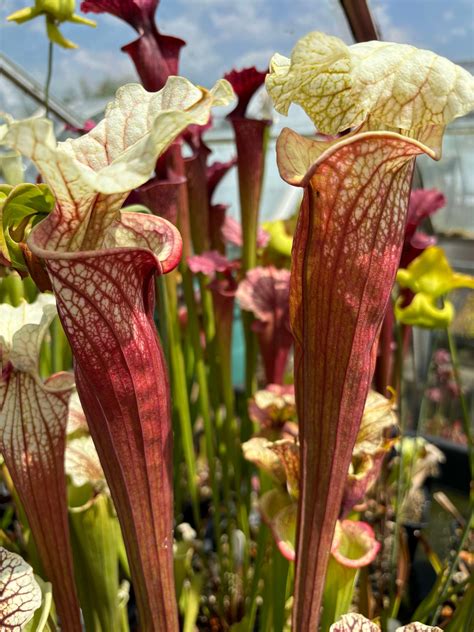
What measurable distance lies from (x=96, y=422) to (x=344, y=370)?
23cm

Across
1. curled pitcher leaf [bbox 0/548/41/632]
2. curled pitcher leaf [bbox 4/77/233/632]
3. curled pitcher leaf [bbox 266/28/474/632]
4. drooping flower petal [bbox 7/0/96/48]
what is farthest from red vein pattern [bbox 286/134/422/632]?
drooping flower petal [bbox 7/0/96/48]

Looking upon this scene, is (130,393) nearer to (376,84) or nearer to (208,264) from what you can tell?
(376,84)

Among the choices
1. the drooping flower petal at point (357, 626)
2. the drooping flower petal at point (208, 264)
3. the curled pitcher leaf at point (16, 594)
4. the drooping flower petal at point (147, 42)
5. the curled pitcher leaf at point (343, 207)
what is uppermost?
the drooping flower petal at point (147, 42)

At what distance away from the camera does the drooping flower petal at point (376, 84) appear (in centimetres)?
39

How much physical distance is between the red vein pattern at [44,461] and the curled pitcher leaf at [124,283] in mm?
134

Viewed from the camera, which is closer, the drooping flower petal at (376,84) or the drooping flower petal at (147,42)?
the drooping flower petal at (376,84)

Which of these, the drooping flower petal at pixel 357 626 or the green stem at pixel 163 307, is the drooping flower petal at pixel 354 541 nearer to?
the drooping flower petal at pixel 357 626

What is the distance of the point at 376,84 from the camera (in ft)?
1.30

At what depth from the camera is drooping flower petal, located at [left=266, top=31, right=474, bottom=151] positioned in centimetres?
39

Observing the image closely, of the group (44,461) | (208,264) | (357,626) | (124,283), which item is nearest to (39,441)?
(44,461)

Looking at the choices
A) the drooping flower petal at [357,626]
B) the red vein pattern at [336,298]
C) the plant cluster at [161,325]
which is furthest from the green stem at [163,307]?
the drooping flower petal at [357,626]

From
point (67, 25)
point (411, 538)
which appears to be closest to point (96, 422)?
point (411, 538)

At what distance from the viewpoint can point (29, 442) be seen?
0.58 m

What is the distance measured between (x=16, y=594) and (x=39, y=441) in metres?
0.15
